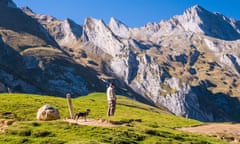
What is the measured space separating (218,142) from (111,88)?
14313mm

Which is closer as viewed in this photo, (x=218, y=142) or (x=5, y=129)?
(x=5, y=129)

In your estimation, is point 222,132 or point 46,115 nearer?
point 46,115

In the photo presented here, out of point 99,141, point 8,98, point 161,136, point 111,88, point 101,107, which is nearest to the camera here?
point 99,141

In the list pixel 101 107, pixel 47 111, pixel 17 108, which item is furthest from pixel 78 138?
pixel 101 107

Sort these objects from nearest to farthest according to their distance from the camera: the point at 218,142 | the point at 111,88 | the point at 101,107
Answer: the point at 218,142
the point at 111,88
the point at 101,107

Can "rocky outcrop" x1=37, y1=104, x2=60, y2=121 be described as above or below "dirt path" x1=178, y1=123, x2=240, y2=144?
above

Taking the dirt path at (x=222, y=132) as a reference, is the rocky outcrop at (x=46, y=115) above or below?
above

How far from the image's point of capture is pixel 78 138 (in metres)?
31.5

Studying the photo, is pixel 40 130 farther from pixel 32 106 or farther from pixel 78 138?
pixel 32 106

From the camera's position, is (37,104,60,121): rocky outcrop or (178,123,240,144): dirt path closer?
(37,104,60,121): rocky outcrop

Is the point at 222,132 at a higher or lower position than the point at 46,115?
lower

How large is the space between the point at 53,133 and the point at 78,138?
2.17 m

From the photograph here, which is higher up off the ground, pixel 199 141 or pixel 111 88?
pixel 111 88

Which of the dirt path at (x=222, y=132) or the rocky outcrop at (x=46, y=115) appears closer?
the rocky outcrop at (x=46, y=115)
